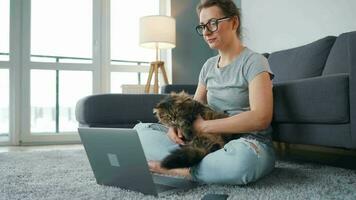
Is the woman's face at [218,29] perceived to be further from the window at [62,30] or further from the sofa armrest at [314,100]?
the window at [62,30]

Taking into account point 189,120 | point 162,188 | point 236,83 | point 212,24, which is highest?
point 212,24

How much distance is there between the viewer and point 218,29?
4.35 feet

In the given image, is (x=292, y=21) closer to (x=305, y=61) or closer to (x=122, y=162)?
(x=305, y=61)

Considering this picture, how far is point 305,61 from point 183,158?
4.60 feet

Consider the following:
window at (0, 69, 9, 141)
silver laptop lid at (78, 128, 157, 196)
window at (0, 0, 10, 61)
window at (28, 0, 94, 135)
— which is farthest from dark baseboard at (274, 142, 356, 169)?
window at (0, 0, 10, 61)

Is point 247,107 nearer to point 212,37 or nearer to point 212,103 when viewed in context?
point 212,103

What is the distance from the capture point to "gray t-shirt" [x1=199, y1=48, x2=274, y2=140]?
1.27 metres

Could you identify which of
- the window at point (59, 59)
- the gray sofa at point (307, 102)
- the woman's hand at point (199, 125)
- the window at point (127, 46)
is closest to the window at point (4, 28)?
the window at point (59, 59)

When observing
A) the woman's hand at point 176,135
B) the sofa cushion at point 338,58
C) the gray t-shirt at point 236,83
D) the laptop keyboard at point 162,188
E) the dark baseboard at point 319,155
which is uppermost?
the sofa cushion at point 338,58

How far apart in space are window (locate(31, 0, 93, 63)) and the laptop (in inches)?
111

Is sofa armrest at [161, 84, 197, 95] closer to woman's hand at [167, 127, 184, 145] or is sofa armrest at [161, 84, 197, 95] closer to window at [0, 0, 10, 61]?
woman's hand at [167, 127, 184, 145]

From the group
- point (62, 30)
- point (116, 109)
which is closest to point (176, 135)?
point (116, 109)

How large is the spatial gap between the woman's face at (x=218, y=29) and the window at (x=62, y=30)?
2.74 meters

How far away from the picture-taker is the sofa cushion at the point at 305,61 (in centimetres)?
212
